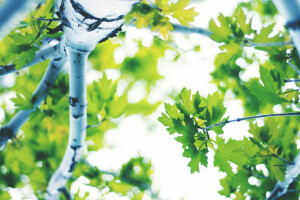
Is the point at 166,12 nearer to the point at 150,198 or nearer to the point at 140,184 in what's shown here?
the point at 140,184

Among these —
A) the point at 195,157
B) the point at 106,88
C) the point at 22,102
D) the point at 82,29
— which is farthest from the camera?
the point at 106,88

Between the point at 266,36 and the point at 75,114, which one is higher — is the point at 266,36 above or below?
above

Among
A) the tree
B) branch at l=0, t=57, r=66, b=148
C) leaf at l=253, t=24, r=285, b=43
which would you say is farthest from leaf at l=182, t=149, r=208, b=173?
branch at l=0, t=57, r=66, b=148

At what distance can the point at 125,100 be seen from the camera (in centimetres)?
144

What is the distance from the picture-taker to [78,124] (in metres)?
1.00

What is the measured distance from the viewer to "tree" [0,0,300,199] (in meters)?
0.68

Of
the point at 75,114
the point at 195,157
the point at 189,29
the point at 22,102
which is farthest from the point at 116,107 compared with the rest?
the point at 189,29

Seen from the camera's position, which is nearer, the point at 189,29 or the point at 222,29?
the point at 222,29

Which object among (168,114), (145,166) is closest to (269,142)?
(168,114)

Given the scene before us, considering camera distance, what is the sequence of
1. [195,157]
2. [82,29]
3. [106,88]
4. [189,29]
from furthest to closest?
[189,29] → [106,88] → [195,157] → [82,29]

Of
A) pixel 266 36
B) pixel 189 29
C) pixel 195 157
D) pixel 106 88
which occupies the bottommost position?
pixel 195 157

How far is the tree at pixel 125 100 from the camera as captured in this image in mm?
680

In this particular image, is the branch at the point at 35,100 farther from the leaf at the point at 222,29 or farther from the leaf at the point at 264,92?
the leaf at the point at 264,92

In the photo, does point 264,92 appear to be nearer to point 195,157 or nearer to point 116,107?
point 195,157
